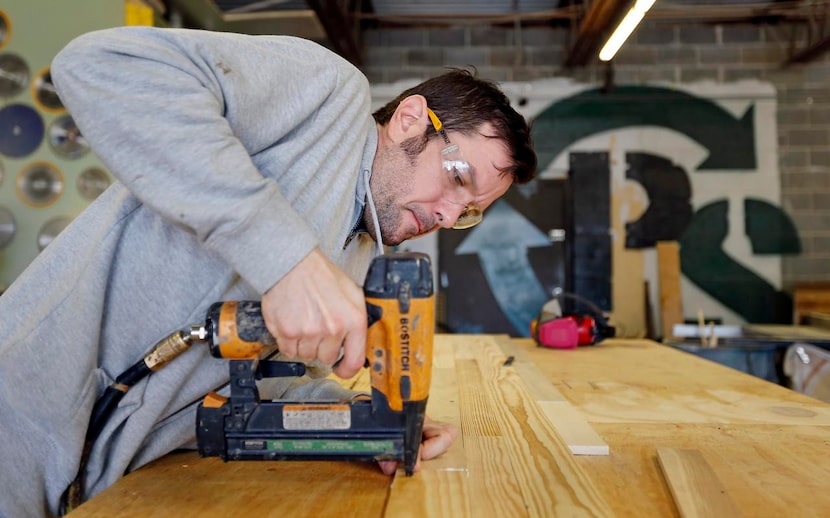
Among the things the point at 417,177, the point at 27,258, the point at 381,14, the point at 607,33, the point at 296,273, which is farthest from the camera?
the point at 381,14

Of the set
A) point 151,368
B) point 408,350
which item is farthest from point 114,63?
point 408,350

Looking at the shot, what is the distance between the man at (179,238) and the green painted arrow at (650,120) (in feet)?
16.1

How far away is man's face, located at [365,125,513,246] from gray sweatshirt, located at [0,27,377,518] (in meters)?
0.16

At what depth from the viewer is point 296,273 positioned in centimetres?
81

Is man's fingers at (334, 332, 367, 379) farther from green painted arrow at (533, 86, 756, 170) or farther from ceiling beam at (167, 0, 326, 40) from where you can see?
→ green painted arrow at (533, 86, 756, 170)

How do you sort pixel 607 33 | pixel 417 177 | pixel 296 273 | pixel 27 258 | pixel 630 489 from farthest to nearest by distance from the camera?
pixel 607 33 < pixel 27 258 < pixel 417 177 < pixel 630 489 < pixel 296 273

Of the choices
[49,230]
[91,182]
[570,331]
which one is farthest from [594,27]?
[49,230]

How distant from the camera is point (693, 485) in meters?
0.90

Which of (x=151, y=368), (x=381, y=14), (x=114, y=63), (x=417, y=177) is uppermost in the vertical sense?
(x=381, y=14)

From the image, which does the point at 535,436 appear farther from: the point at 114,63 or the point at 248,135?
the point at 114,63

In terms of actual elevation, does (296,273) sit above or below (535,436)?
above

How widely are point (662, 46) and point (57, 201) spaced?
549cm

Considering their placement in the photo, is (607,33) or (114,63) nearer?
(114,63)

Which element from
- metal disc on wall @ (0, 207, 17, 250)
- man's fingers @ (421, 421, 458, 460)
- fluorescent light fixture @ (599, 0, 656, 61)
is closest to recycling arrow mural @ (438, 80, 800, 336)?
fluorescent light fixture @ (599, 0, 656, 61)
